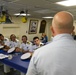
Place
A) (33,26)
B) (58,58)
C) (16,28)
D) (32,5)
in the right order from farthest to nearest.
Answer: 1. (33,26)
2. (16,28)
3. (32,5)
4. (58,58)

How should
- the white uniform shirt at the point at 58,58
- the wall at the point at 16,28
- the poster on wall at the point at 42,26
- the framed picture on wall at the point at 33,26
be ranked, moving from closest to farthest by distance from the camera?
the white uniform shirt at the point at 58,58
the wall at the point at 16,28
the framed picture on wall at the point at 33,26
the poster on wall at the point at 42,26

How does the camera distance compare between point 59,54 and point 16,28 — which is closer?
point 59,54

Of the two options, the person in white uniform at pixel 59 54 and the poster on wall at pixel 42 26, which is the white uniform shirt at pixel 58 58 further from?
the poster on wall at pixel 42 26

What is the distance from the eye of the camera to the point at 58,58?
1.02m

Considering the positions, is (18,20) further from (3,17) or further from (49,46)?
(49,46)

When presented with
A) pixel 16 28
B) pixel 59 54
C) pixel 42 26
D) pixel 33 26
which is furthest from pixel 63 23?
pixel 42 26

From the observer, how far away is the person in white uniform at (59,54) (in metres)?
1.01

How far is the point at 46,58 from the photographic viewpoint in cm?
104

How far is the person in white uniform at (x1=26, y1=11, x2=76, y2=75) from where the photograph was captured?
1008 millimetres

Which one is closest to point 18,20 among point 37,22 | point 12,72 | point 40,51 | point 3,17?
point 37,22

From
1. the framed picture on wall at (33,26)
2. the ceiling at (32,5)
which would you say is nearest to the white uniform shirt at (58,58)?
the ceiling at (32,5)

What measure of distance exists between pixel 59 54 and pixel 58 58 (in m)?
0.03

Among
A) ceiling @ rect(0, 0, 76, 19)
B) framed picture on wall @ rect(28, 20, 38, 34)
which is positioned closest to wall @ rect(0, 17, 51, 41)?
framed picture on wall @ rect(28, 20, 38, 34)

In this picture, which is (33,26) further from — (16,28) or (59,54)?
(59,54)
